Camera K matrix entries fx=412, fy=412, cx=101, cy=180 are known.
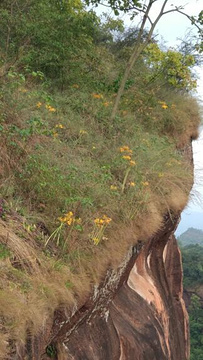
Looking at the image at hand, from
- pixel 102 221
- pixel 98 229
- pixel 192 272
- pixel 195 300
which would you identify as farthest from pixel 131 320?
pixel 192 272

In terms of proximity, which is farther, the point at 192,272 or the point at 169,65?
the point at 192,272

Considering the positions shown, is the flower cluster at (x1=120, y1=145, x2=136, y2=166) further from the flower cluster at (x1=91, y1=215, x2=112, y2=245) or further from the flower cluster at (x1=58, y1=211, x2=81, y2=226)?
the flower cluster at (x1=58, y1=211, x2=81, y2=226)

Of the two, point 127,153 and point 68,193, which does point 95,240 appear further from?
point 127,153

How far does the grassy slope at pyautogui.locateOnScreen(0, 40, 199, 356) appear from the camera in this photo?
3.53 metres

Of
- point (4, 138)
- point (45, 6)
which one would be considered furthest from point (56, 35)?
point (4, 138)

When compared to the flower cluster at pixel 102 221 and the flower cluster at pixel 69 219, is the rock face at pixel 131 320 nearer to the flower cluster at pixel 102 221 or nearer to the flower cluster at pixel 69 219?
the flower cluster at pixel 102 221

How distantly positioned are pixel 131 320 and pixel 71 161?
240 centimetres

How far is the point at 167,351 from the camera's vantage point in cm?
674

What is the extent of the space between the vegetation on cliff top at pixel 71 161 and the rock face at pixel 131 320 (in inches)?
18.8

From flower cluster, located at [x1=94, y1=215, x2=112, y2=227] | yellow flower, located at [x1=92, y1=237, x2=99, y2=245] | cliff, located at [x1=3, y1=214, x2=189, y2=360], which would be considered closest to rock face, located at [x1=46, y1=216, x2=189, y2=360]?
cliff, located at [x1=3, y1=214, x2=189, y2=360]

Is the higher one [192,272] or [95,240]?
[95,240]

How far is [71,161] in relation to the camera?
534cm

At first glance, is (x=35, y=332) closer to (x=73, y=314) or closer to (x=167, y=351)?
(x=73, y=314)

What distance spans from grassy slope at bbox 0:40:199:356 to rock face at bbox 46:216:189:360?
46 cm
